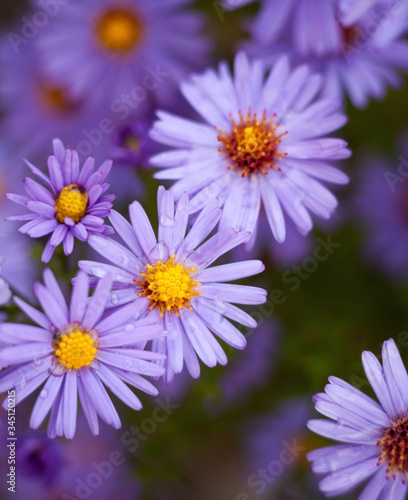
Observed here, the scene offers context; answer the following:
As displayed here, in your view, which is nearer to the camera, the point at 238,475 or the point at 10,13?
the point at 238,475

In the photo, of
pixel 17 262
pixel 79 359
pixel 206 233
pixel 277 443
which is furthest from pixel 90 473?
pixel 206 233

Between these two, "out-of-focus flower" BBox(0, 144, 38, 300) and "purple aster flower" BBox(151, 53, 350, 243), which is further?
"out-of-focus flower" BBox(0, 144, 38, 300)

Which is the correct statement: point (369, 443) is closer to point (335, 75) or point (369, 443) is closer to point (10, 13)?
point (335, 75)

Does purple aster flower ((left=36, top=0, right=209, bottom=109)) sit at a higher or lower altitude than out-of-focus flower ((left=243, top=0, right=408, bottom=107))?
higher

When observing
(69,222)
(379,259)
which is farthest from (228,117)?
(379,259)

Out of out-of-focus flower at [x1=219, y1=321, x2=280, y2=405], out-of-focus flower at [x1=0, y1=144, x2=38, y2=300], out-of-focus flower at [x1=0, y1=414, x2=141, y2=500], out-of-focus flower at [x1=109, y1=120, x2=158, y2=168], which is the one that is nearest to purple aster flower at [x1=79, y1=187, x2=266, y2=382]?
out-of-focus flower at [x1=109, y1=120, x2=158, y2=168]

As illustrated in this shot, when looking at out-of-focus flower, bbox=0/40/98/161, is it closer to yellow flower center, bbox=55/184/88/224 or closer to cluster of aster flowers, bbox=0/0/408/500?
cluster of aster flowers, bbox=0/0/408/500

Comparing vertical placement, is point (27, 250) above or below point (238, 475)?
above

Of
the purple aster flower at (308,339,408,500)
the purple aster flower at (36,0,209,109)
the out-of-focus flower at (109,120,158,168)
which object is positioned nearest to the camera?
the purple aster flower at (308,339,408,500)
